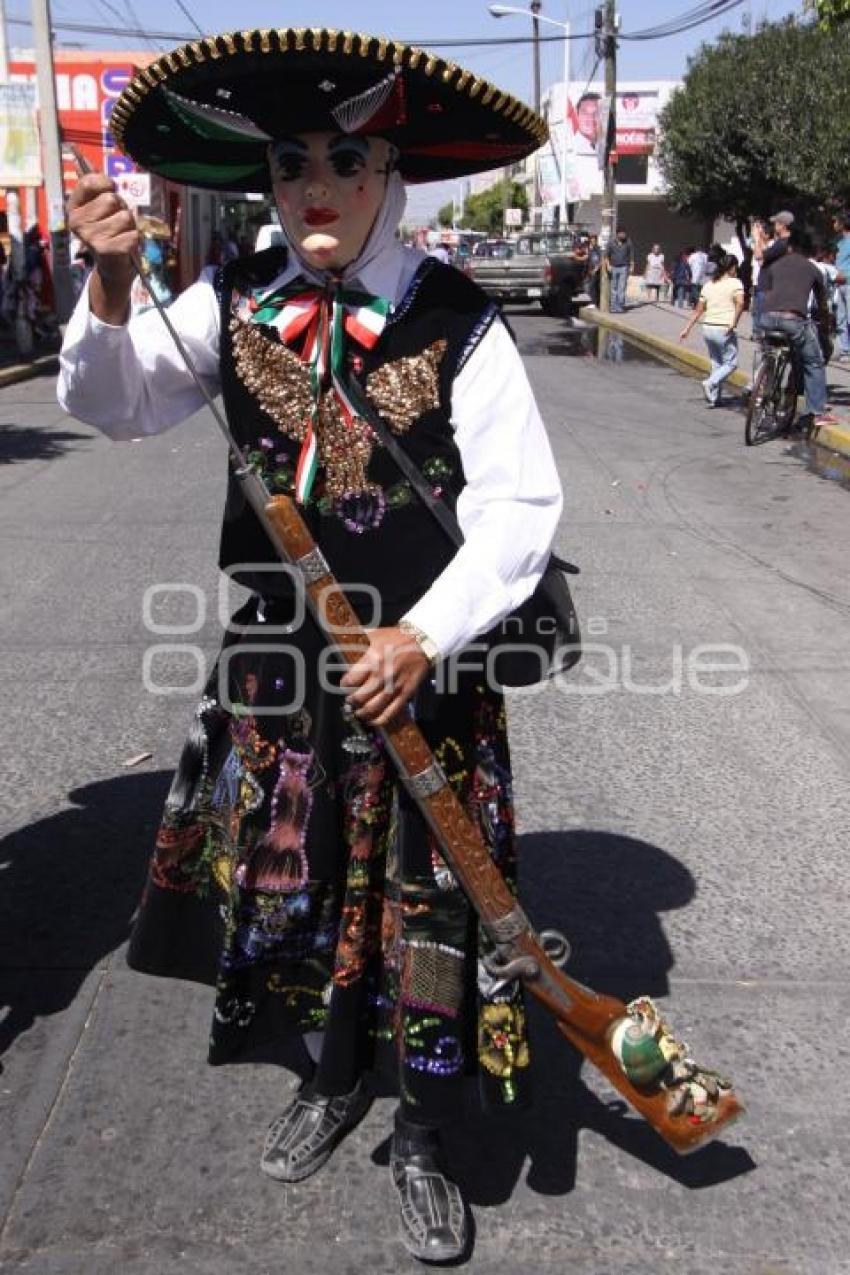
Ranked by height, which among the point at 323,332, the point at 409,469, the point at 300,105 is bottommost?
the point at 409,469

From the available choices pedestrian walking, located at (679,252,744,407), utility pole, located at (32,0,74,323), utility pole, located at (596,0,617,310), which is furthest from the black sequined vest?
utility pole, located at (596,0,617,310)

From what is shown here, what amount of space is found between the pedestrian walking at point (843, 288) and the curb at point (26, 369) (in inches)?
357

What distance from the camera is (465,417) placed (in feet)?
7.16

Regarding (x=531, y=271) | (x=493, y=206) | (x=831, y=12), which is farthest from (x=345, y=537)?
(x=493, y=206)

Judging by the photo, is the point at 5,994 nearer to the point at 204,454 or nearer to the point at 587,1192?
the point at 587,1192

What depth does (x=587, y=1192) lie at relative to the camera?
2572 millimetres

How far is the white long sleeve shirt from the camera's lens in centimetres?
210

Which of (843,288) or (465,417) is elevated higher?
(465,417)

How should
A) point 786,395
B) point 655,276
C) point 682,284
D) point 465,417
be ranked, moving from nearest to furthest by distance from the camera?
point 465,417, point 786,395, point 682,284, point 655,276

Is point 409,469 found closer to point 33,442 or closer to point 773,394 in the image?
point 33,442

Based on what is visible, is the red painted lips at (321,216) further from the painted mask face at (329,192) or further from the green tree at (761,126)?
the green tree at (761,126)

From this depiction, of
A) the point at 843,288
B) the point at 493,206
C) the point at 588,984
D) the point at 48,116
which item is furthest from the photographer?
the point at 493,206

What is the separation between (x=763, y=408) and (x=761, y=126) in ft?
81.8

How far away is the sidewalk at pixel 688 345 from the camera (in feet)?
39.8
